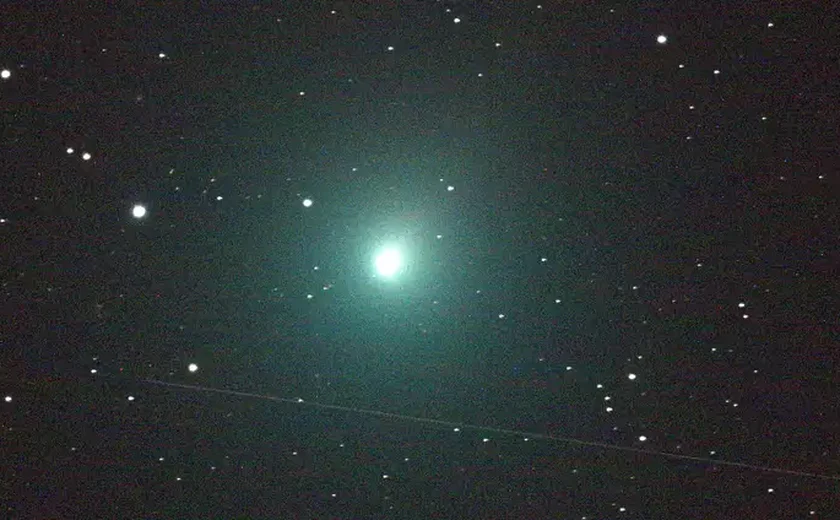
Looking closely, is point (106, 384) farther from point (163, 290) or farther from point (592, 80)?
point (592, 80)

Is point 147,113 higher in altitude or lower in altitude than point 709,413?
higher

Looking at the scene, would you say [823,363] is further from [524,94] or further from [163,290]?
[163,290]

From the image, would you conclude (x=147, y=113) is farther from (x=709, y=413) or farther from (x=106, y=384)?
(x=709, y=413)

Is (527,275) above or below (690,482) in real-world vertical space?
above

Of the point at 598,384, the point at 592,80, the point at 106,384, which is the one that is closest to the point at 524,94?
the point at 592,80

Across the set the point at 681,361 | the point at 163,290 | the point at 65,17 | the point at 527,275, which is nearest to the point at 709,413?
the point at 681,361

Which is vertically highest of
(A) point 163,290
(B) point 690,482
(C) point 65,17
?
(C) point 65,17
